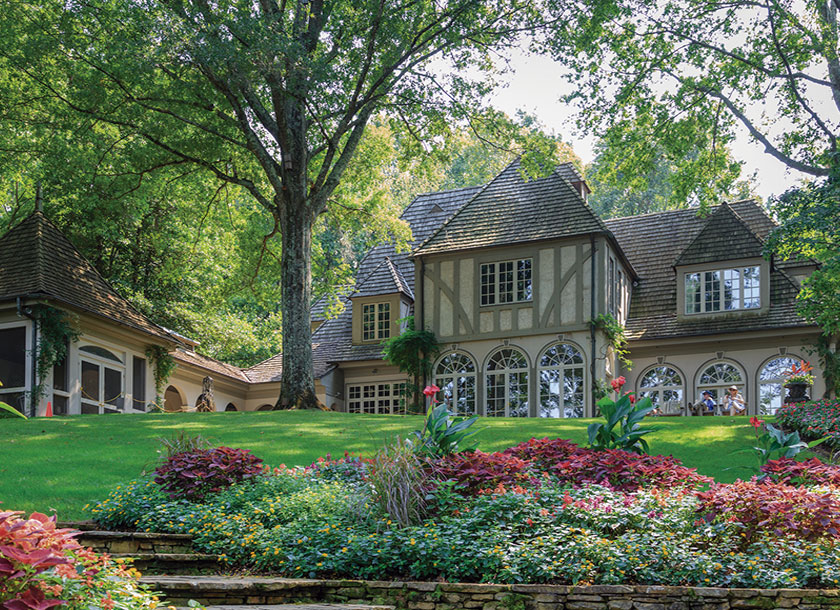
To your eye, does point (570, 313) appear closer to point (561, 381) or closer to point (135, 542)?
point (561, 381)

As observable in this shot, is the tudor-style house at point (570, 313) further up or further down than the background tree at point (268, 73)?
further down

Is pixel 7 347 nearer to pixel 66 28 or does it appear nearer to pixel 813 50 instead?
pixel 66 28

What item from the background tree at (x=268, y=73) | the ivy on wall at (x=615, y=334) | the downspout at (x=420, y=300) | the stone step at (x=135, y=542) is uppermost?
the background tree at (x=268, y=73)

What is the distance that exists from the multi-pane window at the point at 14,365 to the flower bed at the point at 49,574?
17.6 metres

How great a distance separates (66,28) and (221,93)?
3555mm

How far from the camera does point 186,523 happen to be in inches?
316

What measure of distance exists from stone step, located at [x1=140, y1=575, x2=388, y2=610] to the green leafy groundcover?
33 centimetres

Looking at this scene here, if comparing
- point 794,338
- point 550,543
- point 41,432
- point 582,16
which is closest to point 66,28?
point 41,432

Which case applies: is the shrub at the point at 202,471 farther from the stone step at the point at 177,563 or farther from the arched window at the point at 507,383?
the arched window at the point at 507,383

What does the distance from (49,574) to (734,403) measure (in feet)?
65.9

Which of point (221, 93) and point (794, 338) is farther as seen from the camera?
point (794, 338)

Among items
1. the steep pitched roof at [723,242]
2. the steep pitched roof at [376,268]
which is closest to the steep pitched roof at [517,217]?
the steep pitched roof at [376,268]

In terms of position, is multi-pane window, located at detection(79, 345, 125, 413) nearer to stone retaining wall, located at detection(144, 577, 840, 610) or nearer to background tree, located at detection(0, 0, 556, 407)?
background tree, located at detection(0, 0, 556, 407)

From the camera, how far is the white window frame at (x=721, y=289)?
2495 centimetres
